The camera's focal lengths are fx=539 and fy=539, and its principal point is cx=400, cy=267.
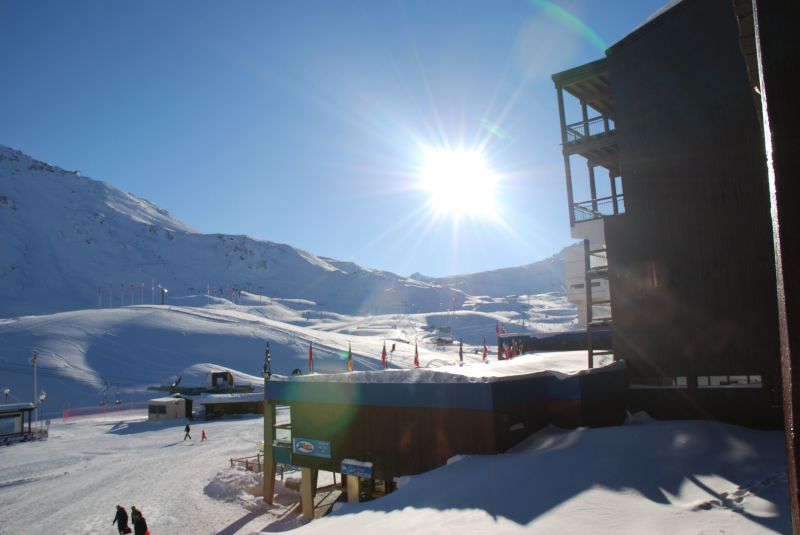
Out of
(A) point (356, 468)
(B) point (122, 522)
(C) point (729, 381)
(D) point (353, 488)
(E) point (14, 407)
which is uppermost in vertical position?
(C) point (729, 381)

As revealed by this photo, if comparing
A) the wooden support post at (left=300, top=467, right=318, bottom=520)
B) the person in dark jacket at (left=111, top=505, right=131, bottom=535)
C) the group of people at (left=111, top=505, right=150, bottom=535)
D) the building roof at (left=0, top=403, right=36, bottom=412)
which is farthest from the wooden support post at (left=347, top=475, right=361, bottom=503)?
the building roof at (left=0, top=403, right=36, bottom=412)

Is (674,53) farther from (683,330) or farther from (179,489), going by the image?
(179,489)

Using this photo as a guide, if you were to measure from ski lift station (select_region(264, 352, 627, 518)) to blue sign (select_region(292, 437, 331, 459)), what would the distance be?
42 millimetres

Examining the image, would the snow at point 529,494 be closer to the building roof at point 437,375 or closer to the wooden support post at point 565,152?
the building roof at point 437,375

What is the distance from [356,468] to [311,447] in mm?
3258

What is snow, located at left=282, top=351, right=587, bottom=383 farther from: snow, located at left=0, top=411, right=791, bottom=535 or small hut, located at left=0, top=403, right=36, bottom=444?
small hut, located at left=0, top=403, right=36, bottom=444

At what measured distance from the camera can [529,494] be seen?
12570 millimetres

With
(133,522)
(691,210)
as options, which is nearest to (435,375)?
(691,210)

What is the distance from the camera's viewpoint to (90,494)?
27.0 meters

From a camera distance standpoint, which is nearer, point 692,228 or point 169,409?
point 692,228

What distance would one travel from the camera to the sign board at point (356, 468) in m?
20.3

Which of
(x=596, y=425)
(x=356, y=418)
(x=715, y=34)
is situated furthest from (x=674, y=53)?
(x=356, y=418)

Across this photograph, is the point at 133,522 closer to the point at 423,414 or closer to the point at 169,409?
the point at 423,414

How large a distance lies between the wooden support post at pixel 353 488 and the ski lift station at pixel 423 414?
0.04m
